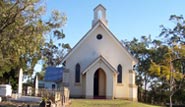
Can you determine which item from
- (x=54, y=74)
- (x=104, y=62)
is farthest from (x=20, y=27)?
(x=54, y=74)

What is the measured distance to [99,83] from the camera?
44688 millimetres

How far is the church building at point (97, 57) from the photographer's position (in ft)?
146

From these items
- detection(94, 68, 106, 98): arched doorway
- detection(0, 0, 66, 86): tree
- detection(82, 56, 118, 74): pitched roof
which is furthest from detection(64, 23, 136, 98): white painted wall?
detection(0, 0, 66, 86): tree

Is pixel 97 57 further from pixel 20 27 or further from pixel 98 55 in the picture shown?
pixel 20 27

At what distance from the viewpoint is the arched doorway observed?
44.3 meters

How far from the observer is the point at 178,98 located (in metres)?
60.7

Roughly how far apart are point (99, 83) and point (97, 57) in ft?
10.9

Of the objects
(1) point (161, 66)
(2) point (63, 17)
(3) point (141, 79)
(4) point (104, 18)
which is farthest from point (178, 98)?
(2) point (63, 17)

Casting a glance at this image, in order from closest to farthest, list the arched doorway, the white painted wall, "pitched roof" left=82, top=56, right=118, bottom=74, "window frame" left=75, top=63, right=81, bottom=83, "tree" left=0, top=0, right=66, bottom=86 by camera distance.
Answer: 1. "tree" left=0, top=0, right=66, bottom=86
2. "pitched roof" left=82, top=56, right=118, bottom=74
3. the arched doorway
4. the white painted wall
5. "window frame" left=75, top=63, right=81, bottom=83

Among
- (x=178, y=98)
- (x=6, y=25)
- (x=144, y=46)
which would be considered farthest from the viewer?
(x=144, y=46)

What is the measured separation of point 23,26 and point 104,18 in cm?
2611

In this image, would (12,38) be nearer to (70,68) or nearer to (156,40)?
(70,68)

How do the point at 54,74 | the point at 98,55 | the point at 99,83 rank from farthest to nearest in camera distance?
the point at 54,74 < the point at 98,55 < the point at 99,83

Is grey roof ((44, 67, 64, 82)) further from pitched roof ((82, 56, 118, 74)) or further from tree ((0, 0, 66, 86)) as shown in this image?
tree ((0, 0, 66, 86))
